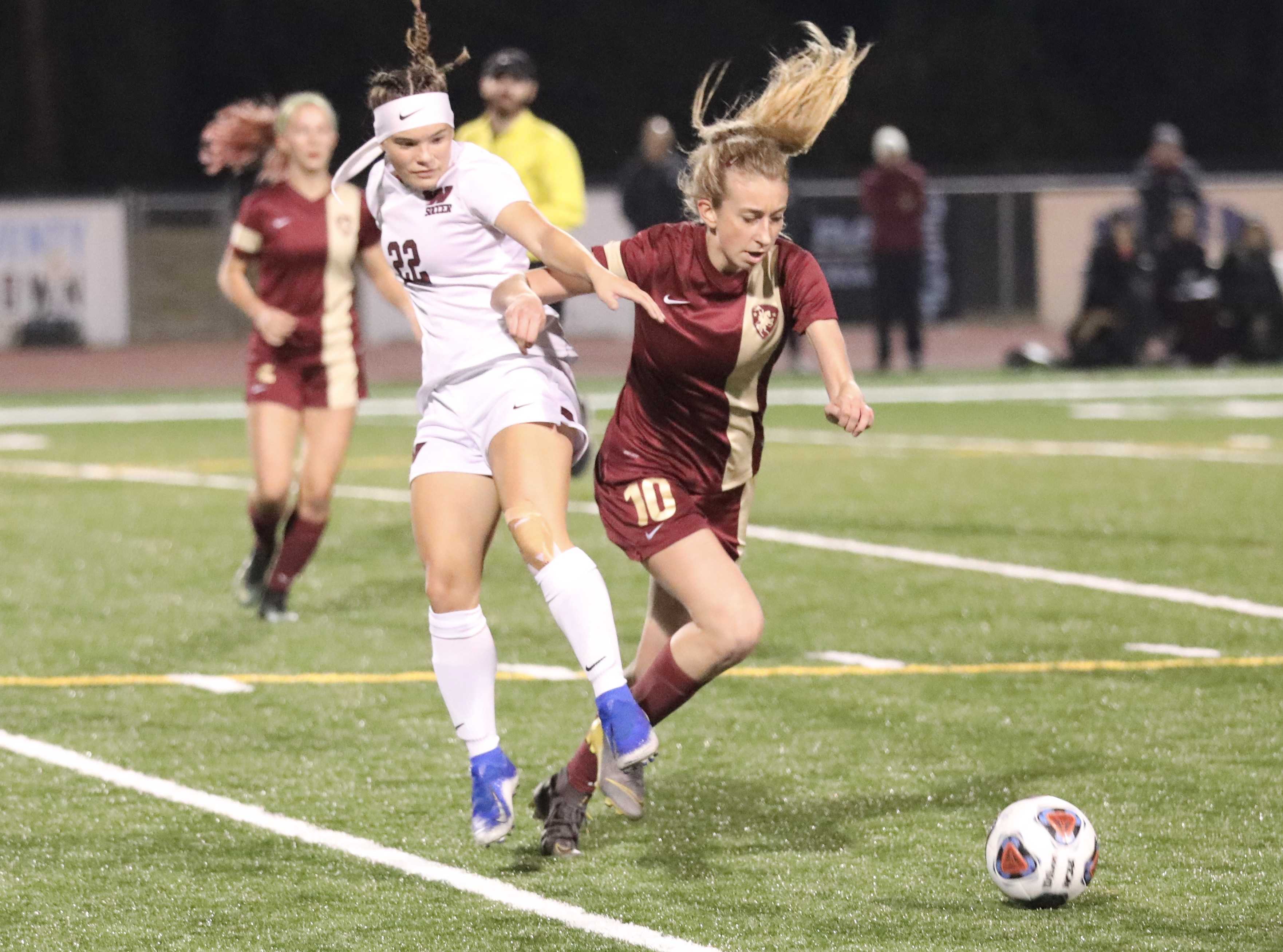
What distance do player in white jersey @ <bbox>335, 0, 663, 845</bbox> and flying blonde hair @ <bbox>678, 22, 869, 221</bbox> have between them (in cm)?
33

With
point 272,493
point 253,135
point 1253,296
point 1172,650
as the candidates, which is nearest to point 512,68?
point 253,135

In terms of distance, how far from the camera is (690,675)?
5180 mm

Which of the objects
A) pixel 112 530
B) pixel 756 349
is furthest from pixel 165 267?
pixel 756 349

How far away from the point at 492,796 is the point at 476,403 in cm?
102

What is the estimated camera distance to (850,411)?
483cm

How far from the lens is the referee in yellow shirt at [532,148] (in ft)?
32.4

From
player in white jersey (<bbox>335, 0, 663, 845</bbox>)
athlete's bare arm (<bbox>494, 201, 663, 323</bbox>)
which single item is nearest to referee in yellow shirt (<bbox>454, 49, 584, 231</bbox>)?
player in white jersey (<bbox>335, 0, 663, 845</bbox>)

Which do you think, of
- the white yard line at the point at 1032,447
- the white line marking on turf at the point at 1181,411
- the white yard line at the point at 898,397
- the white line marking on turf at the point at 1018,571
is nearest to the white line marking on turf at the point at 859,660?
the white line marking on turf at the point at 1018,571

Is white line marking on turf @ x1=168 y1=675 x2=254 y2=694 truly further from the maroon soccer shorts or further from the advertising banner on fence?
the advertising banner on fence

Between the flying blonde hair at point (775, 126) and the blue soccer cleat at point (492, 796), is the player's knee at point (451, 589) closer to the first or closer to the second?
the blue soccer cleat at point (492, 796)

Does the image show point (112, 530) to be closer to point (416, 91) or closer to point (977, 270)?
point (416, 91)

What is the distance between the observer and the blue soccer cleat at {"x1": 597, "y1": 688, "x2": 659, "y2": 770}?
15.9 feet

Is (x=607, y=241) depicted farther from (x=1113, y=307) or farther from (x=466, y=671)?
(x=466, y=671)

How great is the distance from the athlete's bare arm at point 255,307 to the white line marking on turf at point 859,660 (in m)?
2.47
